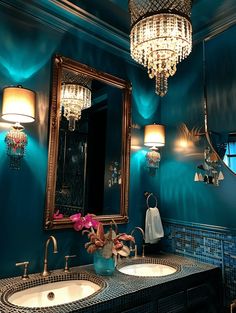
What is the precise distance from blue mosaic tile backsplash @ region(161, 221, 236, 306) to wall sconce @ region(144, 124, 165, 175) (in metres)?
0.56

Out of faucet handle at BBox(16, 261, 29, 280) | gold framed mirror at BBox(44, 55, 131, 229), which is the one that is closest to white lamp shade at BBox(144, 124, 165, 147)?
gold framed mirror at BBox(44, 55, 131, 229)

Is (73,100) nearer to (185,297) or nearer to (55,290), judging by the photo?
(55,290)

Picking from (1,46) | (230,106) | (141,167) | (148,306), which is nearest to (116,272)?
(148,306)

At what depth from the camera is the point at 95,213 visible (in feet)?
6.59

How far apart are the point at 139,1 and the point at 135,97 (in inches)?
39.1

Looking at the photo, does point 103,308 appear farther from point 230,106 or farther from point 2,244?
point 230,106

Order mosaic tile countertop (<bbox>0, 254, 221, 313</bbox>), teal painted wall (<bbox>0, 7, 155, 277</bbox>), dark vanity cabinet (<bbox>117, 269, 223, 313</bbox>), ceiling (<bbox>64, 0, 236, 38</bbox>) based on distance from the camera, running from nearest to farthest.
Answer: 1. mosaic tile countertop (<bbox>0, 254, 221, 313</bbox>)
2. dark vanity cabinet (<bbox>117, 269, 223, 313</bbox>)
3. teal painted wall (<bbox>0, 7, 155, 277</bbox>)
4. ceiling (<bbox>64, 0, 236, 38</bbox>)

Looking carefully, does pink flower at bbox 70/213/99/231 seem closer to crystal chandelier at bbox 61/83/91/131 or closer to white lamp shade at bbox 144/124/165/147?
crystal chandelier at bbox 61/83/91/131

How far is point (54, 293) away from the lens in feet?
5.08

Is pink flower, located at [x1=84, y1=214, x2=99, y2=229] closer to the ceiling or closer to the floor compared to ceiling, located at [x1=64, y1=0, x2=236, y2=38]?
closer to the floor

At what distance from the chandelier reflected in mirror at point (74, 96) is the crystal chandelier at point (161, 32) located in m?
0.63

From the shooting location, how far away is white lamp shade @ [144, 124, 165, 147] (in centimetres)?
232

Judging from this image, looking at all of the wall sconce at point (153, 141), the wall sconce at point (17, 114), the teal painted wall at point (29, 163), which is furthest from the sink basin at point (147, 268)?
the wall sconce at point (17, 114)

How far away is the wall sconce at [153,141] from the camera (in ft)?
7.64
